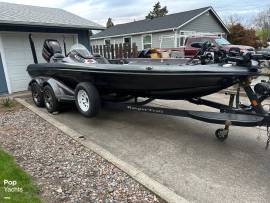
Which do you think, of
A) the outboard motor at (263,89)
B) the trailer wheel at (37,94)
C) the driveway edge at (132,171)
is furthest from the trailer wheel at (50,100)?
the outboard motor at (263,89)

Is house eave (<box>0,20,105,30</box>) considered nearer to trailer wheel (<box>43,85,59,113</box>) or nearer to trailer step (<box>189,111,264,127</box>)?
trailer wheel (<box>43,85,59,113</box>)

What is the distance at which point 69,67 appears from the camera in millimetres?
4922

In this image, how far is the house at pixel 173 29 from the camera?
20156 mm

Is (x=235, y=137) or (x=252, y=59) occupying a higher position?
(x=252, y=59)

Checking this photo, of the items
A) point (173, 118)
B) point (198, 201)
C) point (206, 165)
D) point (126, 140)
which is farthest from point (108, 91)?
point (198, 201)

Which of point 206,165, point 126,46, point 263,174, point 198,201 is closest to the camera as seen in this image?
point 198,201

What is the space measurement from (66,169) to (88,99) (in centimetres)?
151

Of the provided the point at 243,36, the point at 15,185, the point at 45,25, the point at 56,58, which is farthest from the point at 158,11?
the point at 15,185

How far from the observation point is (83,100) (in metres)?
4.70

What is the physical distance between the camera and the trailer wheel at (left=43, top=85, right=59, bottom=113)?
556cm

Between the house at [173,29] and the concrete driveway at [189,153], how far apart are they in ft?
52.9

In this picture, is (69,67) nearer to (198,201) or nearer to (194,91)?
(194,91)

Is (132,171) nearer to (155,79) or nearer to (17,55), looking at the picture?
(155,79)

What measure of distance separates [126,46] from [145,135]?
340 inches
